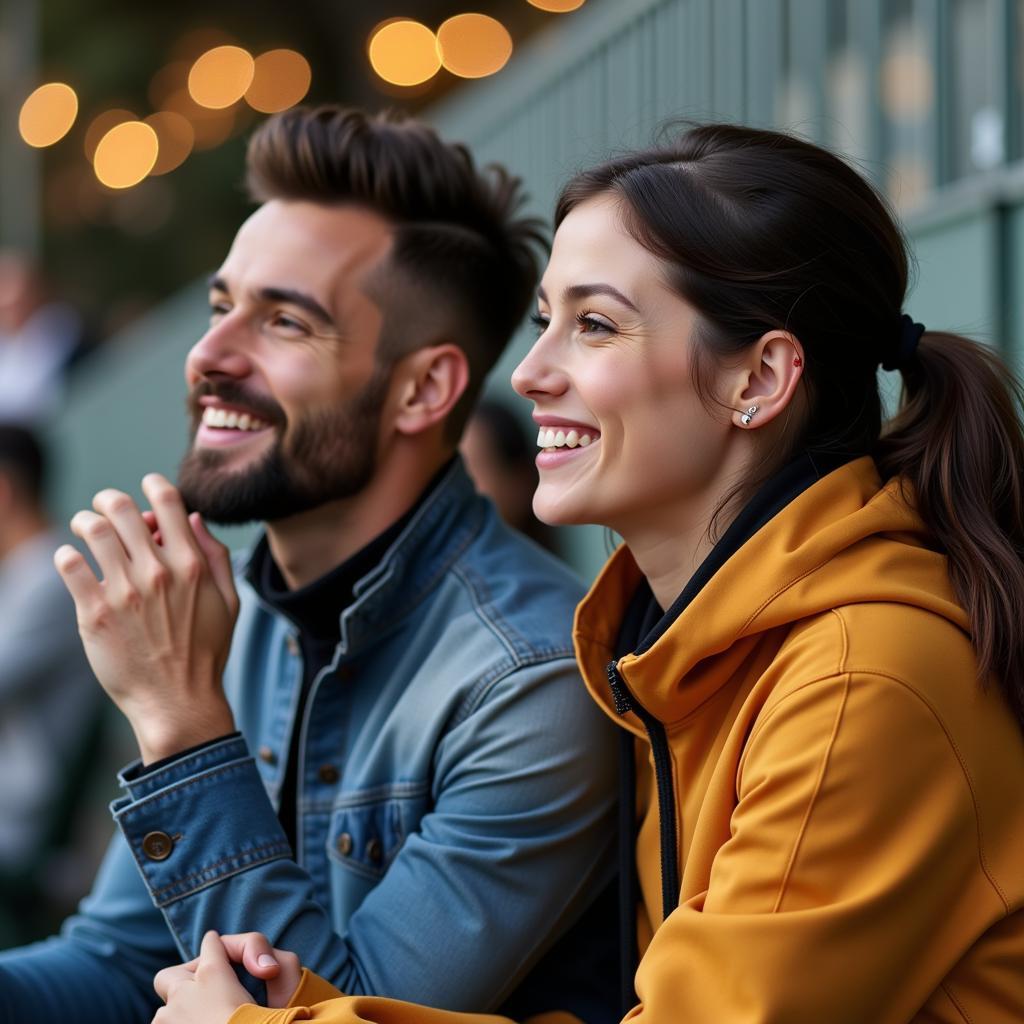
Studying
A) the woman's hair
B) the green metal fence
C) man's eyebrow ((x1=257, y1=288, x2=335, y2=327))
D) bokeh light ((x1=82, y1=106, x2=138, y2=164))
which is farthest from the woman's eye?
bokeh light ((x1=82, y1=106, x2=138, y2=164))

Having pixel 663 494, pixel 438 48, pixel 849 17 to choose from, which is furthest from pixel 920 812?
pixel 438 48

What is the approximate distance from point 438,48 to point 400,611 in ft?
44.8

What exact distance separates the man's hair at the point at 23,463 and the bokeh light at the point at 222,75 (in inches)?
563

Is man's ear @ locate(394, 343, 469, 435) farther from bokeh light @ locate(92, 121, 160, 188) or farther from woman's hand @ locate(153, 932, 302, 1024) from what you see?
bokeh light @ locate(92, 121, 160, 188)

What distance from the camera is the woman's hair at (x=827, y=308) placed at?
2.09 m

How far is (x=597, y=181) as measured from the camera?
227 cm

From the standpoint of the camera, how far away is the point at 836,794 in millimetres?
1761

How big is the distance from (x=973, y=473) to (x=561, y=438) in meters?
0.59

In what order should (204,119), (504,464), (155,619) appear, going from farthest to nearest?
(204,119), (504,464), (155,619)

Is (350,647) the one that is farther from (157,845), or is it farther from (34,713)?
(34,713)

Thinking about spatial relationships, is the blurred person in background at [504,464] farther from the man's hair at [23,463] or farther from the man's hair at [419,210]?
the man's hair at [23,463]

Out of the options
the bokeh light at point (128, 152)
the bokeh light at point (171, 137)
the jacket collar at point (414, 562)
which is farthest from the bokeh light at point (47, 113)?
the jacket collar at point (414, 562)

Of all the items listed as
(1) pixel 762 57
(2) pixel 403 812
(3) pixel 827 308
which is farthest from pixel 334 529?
(1) pixel 762 57

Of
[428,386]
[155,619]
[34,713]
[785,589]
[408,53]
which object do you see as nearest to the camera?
[785,589]
